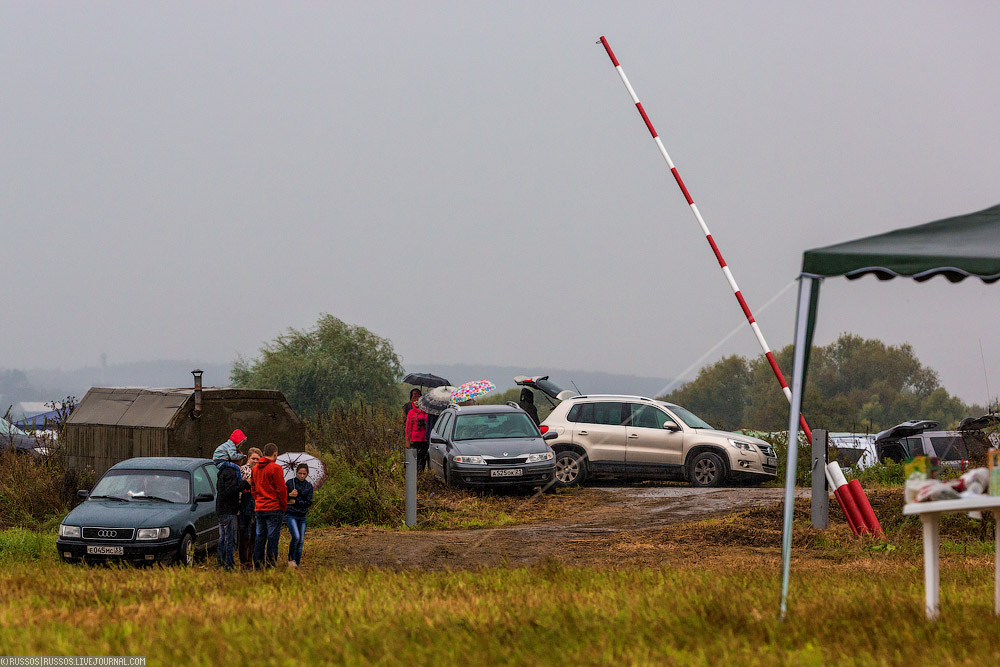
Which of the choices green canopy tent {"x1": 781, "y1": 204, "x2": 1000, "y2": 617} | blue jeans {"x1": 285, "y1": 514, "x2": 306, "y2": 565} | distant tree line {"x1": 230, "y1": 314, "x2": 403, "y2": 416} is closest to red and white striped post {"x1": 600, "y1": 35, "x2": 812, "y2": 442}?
green canopy tent {"x1": 781, "y1": 204, "x2": 1000, "y2": 617}

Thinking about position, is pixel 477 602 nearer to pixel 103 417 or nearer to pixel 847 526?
pixel 847 526

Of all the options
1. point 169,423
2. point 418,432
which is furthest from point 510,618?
point 418,432

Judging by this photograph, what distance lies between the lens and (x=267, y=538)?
12477 millimetres

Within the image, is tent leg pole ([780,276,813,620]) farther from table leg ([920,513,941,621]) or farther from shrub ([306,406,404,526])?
shrub ([306,406,404,526])

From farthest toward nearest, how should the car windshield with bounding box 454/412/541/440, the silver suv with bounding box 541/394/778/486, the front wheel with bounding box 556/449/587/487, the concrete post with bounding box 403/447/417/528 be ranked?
the silver suv with bounding box 541/394/778/486 → the front wheel with bounding box 556/449/587/487 → the car windshield with bounding box 454/412/541/440 → the concrete post with bounding box 403/447/417/528

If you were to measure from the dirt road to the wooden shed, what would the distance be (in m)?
3.67

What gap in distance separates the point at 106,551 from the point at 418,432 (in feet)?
29.3

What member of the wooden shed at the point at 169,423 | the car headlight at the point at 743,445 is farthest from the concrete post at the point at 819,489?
the wooden shed at the point at 169,423

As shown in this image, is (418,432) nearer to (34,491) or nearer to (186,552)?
(34,491)

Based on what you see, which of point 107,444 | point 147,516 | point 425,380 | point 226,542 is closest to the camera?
point 226,542

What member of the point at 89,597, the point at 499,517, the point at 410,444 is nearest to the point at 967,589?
the point at 89,597

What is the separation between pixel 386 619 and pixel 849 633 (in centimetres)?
307

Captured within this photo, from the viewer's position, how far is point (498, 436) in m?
19.3

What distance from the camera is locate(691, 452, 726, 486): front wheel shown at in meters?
20.4
